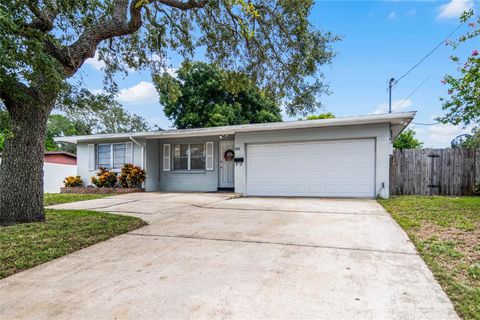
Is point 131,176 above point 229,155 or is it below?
below

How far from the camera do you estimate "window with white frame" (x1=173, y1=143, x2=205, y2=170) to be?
12.2m

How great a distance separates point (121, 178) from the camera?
11.9m

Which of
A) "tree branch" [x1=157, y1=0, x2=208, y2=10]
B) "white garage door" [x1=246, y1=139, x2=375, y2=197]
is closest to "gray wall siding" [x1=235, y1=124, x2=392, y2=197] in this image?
"white garage door" [x1=246, y1=139, x2=375, y2=197]

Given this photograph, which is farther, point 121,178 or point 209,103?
point 209,103

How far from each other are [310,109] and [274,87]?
124cm

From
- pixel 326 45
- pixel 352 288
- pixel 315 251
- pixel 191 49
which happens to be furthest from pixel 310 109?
pixel 352 288

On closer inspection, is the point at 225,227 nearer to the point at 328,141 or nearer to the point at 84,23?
the point at 84,23

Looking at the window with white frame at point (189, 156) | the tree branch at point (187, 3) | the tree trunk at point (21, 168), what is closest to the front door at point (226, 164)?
the window with white frame at point (189, 156)

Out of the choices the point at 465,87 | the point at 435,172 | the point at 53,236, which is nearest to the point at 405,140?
the point at 435,172

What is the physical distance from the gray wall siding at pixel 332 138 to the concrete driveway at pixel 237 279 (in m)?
4.52

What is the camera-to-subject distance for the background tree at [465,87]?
6672 mm

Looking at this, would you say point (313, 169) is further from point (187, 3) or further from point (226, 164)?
point (187, 3)

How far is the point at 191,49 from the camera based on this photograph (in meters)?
8.41

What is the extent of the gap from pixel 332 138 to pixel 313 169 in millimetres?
1194
